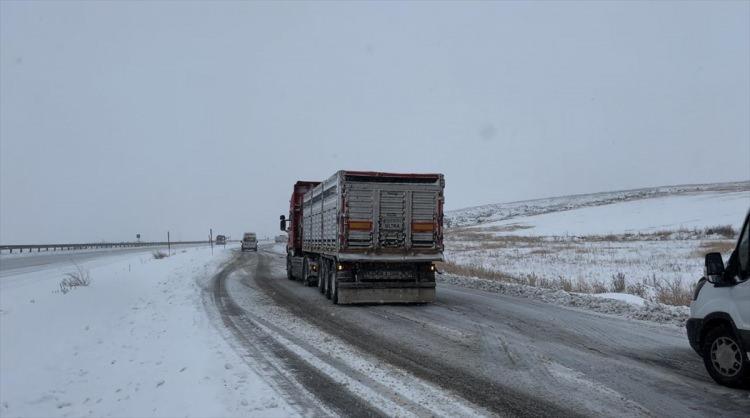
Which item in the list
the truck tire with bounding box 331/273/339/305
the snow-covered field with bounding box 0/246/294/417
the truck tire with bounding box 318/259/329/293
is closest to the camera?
the snow-covered field with bounding box 0/246/294/417

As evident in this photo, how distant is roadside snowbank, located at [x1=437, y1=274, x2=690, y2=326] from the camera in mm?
11672

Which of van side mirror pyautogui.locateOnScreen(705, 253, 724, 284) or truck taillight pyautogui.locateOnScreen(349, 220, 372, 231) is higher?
truck taillight pyautogui.locateOnScreen(349, 220, 372, 231)

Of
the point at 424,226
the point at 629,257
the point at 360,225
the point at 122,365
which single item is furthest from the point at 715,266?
the point at 629,257

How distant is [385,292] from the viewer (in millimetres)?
14117

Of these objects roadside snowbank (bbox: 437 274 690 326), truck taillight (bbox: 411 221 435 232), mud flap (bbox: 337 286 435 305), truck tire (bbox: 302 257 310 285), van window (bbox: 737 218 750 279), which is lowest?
roadside snowbank (bbox: 437 274 690 326)

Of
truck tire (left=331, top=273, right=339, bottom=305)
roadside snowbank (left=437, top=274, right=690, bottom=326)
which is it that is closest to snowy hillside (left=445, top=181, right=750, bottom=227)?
roadside snowbank (left=437, top=274, right=690, bottom=326)

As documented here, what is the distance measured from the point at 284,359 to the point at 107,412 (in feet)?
9.26

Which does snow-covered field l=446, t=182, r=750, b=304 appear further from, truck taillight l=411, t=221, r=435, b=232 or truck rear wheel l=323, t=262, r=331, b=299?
truck rear wheel l=323, t=262, r=331, b=299

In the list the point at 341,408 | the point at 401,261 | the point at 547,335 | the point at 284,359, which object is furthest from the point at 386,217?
the point at 341,408

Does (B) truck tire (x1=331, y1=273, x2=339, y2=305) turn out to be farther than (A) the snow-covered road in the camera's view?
Yes

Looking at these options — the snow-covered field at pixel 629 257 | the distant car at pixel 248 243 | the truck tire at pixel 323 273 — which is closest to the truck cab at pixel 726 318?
the snow-covered field at pixel 629 257

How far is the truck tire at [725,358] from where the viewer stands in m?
6.34

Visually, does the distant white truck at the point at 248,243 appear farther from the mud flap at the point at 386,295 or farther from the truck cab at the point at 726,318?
the truck cab at the point at 726,318

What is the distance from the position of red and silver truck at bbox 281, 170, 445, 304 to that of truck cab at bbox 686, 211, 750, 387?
25.0 feet
